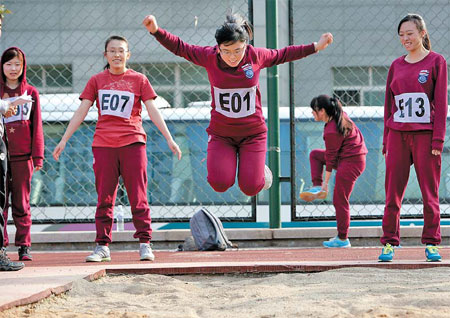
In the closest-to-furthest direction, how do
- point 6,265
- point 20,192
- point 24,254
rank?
point 6,265, point 20,192, point 24,254

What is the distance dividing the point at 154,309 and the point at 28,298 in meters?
0.64

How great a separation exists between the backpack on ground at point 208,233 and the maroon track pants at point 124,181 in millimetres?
1511

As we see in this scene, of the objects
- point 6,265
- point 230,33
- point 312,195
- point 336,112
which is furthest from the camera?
point 312,195

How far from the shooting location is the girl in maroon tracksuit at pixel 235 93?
18.0ft

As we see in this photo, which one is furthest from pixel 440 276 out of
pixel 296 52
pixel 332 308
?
pixel 296 52

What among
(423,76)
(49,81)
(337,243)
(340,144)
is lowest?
(337,243)

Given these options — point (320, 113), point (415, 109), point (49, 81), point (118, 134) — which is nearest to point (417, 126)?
point (415, 109)

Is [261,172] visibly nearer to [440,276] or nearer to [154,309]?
[440,276]

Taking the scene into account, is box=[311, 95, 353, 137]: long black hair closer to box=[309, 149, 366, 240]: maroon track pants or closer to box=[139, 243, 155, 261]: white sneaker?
box=[309, 149, 366, 240]: maroon track pants

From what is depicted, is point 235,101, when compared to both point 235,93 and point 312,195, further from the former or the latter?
point 312,195

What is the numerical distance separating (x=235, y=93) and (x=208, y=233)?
2756 millimetres

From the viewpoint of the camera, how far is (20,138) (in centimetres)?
668

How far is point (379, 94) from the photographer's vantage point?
547 inches

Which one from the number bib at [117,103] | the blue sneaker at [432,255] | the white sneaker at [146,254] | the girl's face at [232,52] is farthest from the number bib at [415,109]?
the white sneaker at [146,254]
